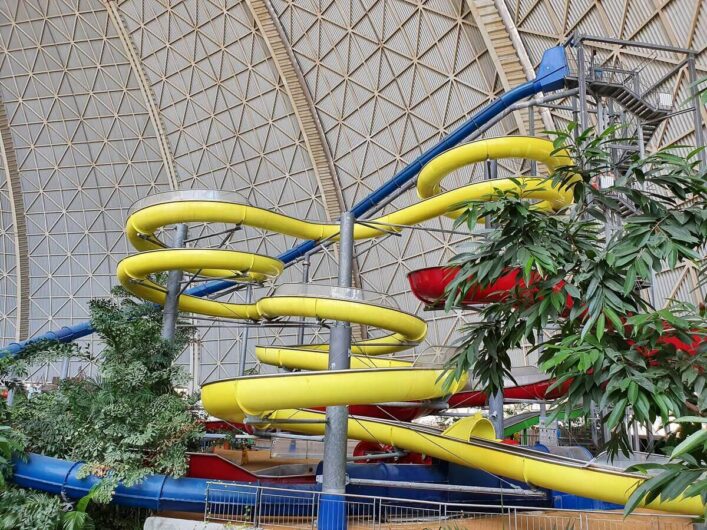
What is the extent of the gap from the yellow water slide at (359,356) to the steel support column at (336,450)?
42 cm

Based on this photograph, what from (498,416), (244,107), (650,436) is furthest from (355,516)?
(244,107)

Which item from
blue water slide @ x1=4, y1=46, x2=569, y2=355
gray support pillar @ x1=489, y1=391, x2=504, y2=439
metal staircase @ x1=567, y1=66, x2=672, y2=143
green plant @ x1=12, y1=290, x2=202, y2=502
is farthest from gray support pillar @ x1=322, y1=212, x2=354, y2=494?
blue water slide @ x1=4, y1=46, x2=569, y2=355

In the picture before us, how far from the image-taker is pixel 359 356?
59.9ft

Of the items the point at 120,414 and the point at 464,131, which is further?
the point at 464,131

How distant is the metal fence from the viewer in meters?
12.2

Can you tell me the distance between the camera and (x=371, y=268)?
116ft

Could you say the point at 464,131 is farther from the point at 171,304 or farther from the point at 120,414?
the point at 120,414

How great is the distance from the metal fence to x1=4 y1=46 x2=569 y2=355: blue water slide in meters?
9.26

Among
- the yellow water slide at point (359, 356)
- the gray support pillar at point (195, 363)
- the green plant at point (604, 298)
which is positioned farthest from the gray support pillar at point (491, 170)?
the gray support pillar at point (195, 363)

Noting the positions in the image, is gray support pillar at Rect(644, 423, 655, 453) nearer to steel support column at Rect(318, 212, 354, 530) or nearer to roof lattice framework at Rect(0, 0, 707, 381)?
steel support column at Rect(318, 212, 354, 530)

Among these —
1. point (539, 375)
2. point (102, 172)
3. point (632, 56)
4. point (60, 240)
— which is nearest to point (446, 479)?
point (539, 375)

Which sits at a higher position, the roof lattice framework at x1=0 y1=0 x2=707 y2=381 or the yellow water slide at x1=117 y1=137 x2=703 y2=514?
the roof lattice framework at x1=0 y1=0 x2=707 y2=381

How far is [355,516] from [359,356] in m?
5.48

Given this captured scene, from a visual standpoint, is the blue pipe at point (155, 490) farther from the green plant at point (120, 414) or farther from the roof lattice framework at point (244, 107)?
the roof lattice framework at point (244, 107)
